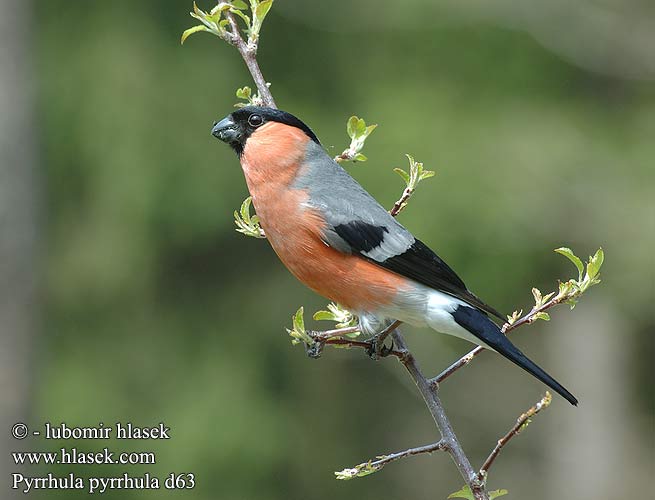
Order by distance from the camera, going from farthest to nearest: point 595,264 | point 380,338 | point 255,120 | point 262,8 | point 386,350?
point 255,120 < point 380,338 < point 386,350 < point 262,8 < point 595,264

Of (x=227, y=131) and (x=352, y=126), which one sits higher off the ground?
(x=227, y=131)

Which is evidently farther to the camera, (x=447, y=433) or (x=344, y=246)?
(x=344, y=246)

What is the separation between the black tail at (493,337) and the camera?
2.84 meters

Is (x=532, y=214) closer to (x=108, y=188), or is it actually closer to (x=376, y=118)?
(x=376, y=118)

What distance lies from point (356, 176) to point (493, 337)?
17.8ft

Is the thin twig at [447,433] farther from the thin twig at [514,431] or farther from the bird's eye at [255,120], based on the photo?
the bird's eye at [255,120]

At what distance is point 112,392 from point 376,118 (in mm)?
3627

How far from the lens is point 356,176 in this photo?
8.33 metres

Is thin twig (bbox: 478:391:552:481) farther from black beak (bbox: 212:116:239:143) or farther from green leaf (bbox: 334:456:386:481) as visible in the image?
black beak (bbox: 212:116:239:143)

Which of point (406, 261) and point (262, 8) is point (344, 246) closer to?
point (406, 261)

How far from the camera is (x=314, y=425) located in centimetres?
955

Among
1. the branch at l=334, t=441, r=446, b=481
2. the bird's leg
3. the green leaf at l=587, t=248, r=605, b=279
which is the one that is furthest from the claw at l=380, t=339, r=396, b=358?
the green leaf at l=587, t=248, r=605, b=279

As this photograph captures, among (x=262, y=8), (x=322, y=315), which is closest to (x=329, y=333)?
(x=322, y=315)

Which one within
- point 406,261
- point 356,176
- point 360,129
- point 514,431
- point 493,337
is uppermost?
point 356,176
